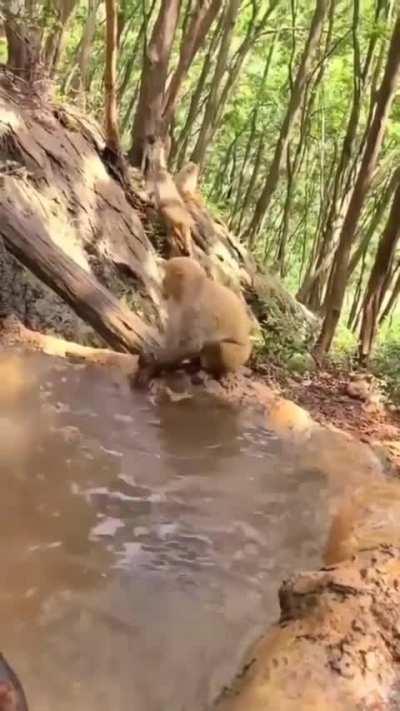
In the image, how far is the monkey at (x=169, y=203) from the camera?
32.6 ft

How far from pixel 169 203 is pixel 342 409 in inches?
166

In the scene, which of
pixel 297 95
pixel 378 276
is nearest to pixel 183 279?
pixel 378 276

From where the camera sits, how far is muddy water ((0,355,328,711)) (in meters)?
3.48

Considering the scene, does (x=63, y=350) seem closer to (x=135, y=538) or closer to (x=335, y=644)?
(x=135, y=538)

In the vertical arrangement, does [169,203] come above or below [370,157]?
below

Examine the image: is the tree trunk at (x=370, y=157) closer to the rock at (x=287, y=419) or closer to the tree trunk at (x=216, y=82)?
the rock at (x=287, y=419)

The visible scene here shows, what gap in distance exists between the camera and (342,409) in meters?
6.77

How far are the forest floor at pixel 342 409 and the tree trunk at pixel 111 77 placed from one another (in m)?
3.37

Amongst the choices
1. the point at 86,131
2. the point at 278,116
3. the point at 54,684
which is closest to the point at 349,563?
the point at 54,684

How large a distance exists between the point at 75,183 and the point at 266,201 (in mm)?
5244

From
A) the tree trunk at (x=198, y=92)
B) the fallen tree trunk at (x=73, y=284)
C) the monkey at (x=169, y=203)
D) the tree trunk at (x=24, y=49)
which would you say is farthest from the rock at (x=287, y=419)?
the tree trunk at (x=198, y=92)

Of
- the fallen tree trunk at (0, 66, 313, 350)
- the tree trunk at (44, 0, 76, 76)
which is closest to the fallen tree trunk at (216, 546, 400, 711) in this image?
the fallen tree trunk at (0, 66, 313, 350)

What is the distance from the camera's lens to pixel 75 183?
911 cm

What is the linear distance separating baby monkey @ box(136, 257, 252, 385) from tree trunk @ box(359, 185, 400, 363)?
1.39 meters
